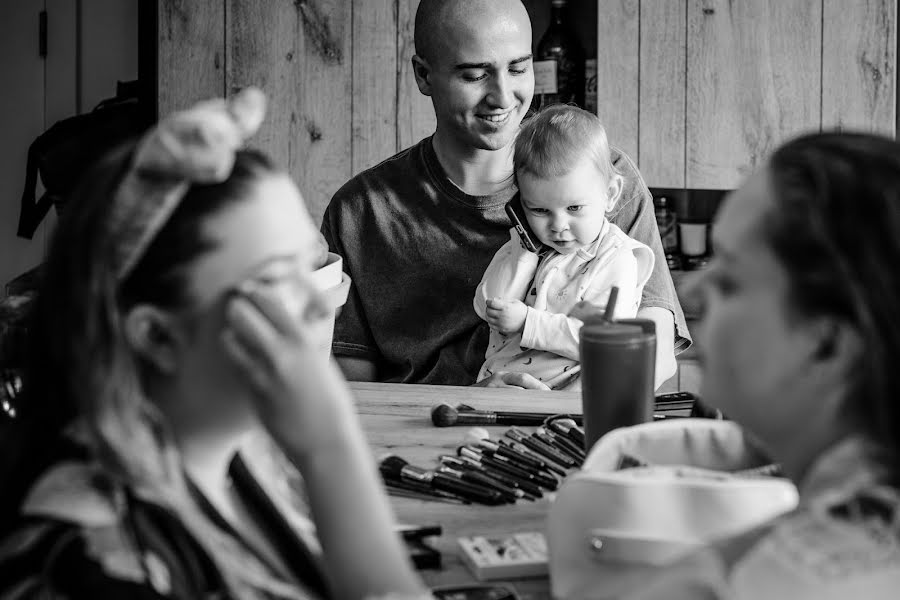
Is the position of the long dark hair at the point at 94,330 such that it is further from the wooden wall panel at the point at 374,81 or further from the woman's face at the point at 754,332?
the wooden wall panel at the point at 374,81

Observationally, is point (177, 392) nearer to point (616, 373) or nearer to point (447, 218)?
point (616, 373)

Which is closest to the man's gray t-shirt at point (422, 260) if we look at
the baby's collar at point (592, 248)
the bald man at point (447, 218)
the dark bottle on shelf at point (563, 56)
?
the bald man at point (447, 218)

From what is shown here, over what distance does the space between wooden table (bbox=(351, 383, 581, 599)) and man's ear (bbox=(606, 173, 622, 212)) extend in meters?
0.59

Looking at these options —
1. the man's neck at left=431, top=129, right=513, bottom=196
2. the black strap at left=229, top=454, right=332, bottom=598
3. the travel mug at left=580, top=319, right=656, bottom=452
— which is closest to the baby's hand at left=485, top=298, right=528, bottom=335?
the man's neck at left=431, top=129, right=513, bottom=196

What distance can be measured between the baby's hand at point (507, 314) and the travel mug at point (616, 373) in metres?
0.77

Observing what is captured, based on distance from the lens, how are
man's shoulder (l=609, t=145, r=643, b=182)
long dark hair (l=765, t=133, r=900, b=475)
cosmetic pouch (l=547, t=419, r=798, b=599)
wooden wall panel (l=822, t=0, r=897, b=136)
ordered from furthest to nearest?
wooden wall panel (l=822, t=0, r=897, b=136) → man's shoulder (l=609, t=145, r=643, b=182) → cosmetic pouch (l=547, t=419, r=798, b=599) → long dark hair (l=765, t=133, r=900, b=475)

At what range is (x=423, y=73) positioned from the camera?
245cm

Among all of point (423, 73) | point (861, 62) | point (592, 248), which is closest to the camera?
point (592, 248)

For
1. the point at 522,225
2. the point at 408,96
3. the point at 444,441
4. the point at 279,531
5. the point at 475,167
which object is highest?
the point at 408,96

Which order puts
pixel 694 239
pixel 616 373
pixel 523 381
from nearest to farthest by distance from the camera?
pixel 616 373 → pixel 523 381 → pixel 694 239

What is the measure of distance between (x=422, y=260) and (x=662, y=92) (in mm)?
996

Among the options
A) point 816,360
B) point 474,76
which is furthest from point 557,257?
point 816,360

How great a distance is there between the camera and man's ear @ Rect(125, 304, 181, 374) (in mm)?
699

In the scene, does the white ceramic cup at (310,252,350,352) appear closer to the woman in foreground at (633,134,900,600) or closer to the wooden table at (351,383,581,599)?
the wooden table at (351,383,581,599)
